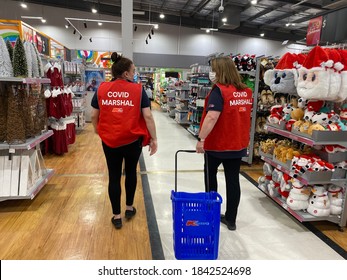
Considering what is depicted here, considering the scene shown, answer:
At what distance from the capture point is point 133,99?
2434mm

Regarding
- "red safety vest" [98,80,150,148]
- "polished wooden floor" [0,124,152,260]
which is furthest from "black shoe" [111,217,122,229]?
"red safety vest" [98,80,150,148]

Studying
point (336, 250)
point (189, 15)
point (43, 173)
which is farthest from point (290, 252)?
point (189, 15)

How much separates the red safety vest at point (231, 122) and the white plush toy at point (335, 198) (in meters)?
1.13

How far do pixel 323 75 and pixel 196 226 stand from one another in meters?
1.79

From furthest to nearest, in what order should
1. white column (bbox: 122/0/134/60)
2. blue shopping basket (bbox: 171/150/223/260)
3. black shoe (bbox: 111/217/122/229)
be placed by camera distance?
white column (bbox: 122/0/134/60)
black shoe (bbox: 111/217/122/229)
blue shopping basket (bbox: 171/150/223/260)

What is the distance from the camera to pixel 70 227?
9.31 ft

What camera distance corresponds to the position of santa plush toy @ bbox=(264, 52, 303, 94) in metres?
3.21

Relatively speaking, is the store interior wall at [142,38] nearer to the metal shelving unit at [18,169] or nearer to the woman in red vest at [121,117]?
the metal shelving unit at [18,169]

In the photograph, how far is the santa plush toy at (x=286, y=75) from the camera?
126 inches

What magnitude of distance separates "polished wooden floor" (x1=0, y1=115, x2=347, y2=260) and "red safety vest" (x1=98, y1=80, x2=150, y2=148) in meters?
0.91

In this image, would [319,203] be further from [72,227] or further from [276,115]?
[72,227]

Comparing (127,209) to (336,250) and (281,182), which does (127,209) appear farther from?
(336,250)

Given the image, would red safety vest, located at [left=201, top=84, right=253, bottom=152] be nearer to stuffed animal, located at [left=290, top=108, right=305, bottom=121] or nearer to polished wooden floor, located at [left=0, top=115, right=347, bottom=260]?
stuffed animal, located at [left=290, top=108, right=305, bottom=121]
